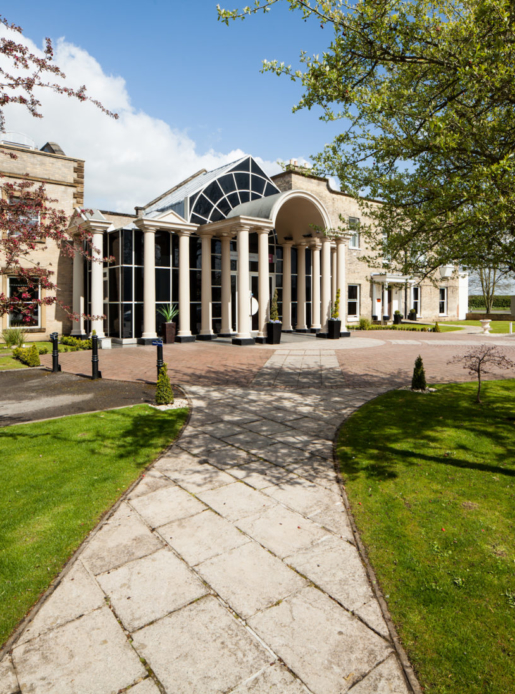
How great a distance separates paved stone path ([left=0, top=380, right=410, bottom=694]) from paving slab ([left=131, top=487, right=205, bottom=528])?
20 mm

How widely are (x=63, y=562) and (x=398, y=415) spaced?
233 inches

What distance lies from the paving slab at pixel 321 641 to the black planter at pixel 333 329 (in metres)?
20.1

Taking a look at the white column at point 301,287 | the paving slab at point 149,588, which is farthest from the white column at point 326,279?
the paving slab at point 149,588

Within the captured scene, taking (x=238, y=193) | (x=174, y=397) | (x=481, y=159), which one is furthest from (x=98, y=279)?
(x=481, y=159)

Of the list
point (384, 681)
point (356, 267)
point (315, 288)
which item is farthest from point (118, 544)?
point (356, 267)

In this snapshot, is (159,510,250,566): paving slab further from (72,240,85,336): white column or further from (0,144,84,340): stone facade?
(0,144,84,340): stone facade

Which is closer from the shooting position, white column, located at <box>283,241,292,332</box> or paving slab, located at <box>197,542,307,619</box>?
paving slab, located at <box>197,542,307,619</box>

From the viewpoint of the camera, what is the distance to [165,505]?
4695 mm

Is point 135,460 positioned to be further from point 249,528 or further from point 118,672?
point 118,672

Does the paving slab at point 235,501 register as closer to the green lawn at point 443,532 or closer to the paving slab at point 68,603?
the green lawn at point 443,532

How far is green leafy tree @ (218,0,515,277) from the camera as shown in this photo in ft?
14.9

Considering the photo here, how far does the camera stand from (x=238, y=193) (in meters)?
23.7

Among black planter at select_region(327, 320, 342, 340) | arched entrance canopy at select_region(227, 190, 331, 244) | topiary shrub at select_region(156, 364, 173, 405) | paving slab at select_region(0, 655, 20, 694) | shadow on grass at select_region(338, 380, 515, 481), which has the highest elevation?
arched entrance canopy at select_region(227, 190, 331, 244)

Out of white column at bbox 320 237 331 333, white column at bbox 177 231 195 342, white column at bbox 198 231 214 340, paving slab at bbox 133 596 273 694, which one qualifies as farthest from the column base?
paving slab at bbox 133 596 273 694
